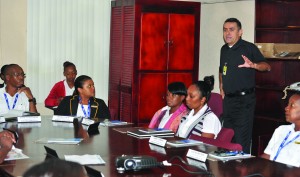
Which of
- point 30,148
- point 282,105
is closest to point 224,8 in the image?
point 282,105

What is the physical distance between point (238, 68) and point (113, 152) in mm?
2833

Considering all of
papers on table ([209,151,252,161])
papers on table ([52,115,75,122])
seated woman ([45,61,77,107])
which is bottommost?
papers on table ([209,151,252,161])

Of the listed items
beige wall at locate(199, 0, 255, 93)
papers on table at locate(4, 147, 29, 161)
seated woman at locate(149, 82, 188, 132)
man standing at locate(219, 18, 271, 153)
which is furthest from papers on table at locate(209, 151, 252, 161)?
beige wall at locate(199, 0, 255, 93)

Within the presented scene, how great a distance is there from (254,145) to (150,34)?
2.15 m

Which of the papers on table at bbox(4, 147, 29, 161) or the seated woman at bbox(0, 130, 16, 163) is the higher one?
the seated woman at bbox(0, 130, 16, 163)

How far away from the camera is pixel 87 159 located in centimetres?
343

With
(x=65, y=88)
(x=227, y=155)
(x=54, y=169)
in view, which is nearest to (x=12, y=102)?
(x=65, y=88)

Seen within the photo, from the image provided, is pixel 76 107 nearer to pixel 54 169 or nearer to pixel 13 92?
pixel 13 92

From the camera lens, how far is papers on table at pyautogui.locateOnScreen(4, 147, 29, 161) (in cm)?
348

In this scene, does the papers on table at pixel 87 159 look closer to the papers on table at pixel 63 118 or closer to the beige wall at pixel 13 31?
the papers on table at pixel 63 118

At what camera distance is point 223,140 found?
4227mm

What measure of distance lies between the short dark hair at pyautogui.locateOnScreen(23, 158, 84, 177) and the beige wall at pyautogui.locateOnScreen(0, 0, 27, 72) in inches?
240

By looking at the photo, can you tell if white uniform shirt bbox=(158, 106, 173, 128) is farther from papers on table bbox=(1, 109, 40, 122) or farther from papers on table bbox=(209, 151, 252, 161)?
papers on table bbox=(209, 151, 252, 161)

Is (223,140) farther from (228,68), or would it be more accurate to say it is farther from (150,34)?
(150,34)
